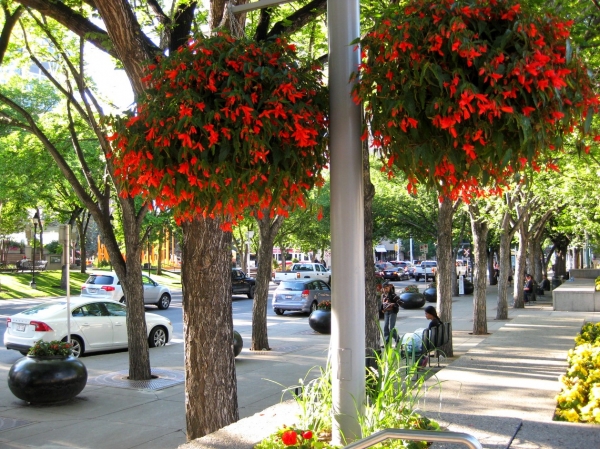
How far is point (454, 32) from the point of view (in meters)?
2.70

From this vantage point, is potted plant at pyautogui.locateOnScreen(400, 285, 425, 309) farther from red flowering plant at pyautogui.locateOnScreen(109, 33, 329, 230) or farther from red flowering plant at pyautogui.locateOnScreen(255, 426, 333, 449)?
red flowering plant at pyautogui.locateOnScreen(109, 33, 329, 230)

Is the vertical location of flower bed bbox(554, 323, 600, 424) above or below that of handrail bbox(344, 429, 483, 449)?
below

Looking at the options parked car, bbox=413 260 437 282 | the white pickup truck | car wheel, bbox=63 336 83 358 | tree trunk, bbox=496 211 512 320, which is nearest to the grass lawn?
the white pickup truck

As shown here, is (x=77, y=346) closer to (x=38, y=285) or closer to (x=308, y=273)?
(x=38, y=285)

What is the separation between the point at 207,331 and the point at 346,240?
8.45 ft

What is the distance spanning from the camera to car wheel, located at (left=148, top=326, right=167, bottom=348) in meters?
16.4

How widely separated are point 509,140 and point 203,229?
11.4ft

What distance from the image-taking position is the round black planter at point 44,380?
9781 mm

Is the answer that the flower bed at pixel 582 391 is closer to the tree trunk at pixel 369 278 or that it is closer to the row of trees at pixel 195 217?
the row of trees at pixel 195 217

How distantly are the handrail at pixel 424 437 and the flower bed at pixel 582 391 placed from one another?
2.72 metres

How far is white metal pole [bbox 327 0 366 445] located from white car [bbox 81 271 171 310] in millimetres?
23586

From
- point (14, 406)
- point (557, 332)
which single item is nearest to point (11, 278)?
point (14, 406)

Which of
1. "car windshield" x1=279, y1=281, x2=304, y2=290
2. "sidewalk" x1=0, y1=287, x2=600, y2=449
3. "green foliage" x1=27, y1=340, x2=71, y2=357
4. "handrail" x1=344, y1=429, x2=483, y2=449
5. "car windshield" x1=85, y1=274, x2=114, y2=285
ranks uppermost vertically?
"car windshield" x1=85, y1=274, x2=114, y2=285

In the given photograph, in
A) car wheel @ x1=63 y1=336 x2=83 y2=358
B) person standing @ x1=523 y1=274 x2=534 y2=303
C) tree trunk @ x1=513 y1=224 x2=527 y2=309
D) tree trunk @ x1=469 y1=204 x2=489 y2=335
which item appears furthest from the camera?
person standing @ x1=523 y1=274 x2=534 y2=303
